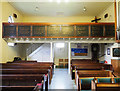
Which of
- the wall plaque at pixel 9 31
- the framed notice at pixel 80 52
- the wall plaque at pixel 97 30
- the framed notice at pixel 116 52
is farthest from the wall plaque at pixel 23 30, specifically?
the framed notice at pixel 116 52

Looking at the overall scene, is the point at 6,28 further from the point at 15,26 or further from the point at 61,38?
the point at 61,38

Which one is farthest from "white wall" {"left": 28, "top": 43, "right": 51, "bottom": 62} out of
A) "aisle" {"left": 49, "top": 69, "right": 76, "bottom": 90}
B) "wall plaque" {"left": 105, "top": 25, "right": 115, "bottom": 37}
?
"wall plaque" {"left": 105, "top": 25, "right": 115, "bottom": 37}

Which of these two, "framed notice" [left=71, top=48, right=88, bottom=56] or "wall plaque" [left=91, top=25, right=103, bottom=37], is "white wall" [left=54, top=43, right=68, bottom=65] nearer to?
"framed notice" [left=71, top=48, right=88, bottom=56]

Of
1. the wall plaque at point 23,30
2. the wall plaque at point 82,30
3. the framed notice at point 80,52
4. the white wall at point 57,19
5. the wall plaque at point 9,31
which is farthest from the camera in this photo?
the framed notice at point 80,52

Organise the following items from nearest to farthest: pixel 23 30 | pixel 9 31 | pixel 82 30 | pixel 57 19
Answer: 1. pixel 9 31
2. pixel 23 30
3. pixel 82 30
4. pixel 57 19

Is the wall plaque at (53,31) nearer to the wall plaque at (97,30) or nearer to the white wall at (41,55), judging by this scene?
the wall plaque at (97,30)

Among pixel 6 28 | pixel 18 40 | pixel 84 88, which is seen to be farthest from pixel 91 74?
pixel 6 28

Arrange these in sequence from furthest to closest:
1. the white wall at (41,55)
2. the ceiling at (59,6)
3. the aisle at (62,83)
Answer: the white wall at (41,55)
the ceiling at (59,6)
the aisle at (62,83)

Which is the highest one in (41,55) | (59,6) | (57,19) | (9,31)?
(59,6)

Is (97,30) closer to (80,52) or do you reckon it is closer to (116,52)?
(116,52)

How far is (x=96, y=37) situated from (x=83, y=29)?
925 mm

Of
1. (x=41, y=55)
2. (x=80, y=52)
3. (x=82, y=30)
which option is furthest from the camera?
(x=80, y=52)

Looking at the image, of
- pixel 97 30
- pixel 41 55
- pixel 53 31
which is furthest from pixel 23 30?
pixel 97 30

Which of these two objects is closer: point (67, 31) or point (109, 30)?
point (109, 30)
